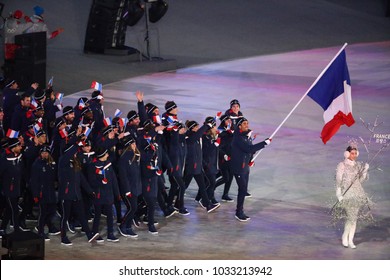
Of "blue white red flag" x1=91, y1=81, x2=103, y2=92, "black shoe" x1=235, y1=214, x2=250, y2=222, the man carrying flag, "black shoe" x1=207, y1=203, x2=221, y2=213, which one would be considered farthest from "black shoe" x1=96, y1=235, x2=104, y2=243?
the man carrying flag

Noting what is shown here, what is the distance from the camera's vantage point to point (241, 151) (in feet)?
61.1

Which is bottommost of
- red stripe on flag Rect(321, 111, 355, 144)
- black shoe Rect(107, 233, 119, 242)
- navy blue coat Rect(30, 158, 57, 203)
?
black shoe Rect(107, 233, 119, 242)

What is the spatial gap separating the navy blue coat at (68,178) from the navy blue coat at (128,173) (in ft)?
2.27

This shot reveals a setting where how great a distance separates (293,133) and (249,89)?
4952 mm

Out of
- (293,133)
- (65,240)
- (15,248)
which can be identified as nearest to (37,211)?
(65,240)

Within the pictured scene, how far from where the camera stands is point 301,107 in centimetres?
2823

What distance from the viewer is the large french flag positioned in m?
18.8

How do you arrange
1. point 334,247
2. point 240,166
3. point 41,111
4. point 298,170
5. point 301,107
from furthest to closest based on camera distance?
1. point 301,107
2. point 298,170
3. point 41,111
4. point 240,166
5. point 334,247

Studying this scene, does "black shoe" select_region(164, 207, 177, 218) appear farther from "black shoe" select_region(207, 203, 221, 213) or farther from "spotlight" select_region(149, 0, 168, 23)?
"spotlight" select_region(149, 0, 168, 23)

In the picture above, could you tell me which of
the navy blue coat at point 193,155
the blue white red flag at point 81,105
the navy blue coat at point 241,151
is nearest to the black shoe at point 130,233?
the navy blue coat at point 193,155

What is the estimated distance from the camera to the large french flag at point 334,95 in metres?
18.8

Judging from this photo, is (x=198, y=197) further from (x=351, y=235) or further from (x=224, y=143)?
(x=351, y=235)

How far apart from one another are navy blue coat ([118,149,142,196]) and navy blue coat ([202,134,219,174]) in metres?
1.99
